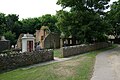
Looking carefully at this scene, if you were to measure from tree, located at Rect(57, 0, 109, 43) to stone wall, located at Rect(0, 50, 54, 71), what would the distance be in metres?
16.1

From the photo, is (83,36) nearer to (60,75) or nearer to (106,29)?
(106,29)

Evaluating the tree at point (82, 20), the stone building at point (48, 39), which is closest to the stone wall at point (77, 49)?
the tree at point (82, 20)

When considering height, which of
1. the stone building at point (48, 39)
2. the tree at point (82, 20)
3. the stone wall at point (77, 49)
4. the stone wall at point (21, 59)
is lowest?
the stone wall at point (21, 59)

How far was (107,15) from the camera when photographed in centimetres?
4462

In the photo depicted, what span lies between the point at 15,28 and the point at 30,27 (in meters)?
5.57

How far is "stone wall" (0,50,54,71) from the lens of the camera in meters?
18.9

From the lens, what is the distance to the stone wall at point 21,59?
61.9 ft

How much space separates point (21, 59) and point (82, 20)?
2165 cm

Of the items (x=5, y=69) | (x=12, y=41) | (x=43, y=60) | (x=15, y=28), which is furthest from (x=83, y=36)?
(x=15, y=28)

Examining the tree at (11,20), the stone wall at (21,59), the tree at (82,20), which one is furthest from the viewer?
the tree at (11,20)

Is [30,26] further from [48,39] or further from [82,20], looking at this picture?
[82,20]

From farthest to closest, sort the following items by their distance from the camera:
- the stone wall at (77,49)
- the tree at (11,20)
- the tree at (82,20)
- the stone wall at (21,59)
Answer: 1. the tree at (11,20)
2. the tree at (82,20)
3. the stone wall at (77,49)
4. the stone wall at (21,59)

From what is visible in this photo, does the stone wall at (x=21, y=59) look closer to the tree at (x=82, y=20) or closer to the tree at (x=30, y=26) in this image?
the tree at (x=82, y=20)

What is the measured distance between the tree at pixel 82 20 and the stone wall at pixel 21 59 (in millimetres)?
16050
